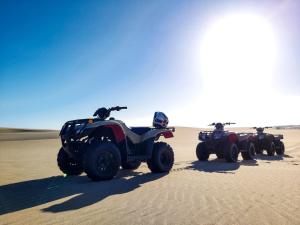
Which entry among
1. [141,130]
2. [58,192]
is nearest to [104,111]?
[141,130]

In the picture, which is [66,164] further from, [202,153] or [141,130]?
[202,153]

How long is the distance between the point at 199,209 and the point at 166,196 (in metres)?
1.10

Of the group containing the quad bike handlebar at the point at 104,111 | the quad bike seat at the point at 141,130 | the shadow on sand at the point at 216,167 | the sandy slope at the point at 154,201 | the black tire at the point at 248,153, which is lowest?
the sandy slope at the point at 154,201

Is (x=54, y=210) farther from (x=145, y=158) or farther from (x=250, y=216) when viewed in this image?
(x=145, y=158)

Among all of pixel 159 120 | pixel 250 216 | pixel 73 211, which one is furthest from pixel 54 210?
pixel 159 120

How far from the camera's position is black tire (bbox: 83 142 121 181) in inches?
316

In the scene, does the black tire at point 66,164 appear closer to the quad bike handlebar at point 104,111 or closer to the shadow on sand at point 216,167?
the quad bike handlebar at point 104,111

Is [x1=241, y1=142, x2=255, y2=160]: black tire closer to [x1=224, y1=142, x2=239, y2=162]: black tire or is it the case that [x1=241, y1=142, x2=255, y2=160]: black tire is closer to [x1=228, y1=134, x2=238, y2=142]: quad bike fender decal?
[x1=228, y1=134, x2=238, y2=142]: quad bike fender decal

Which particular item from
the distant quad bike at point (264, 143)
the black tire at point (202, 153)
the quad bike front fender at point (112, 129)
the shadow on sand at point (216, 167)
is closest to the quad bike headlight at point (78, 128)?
the quad bike front fender at point (112, 129)

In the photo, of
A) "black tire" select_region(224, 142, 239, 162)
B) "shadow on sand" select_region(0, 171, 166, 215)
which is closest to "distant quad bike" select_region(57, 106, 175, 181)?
"shadow on sand" select_region(0, 171, 166, 215)

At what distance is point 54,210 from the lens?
202 inches

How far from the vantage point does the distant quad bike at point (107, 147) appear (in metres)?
8.27

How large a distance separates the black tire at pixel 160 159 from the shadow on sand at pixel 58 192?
4.96 feet

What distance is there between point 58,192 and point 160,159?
13.6ft
